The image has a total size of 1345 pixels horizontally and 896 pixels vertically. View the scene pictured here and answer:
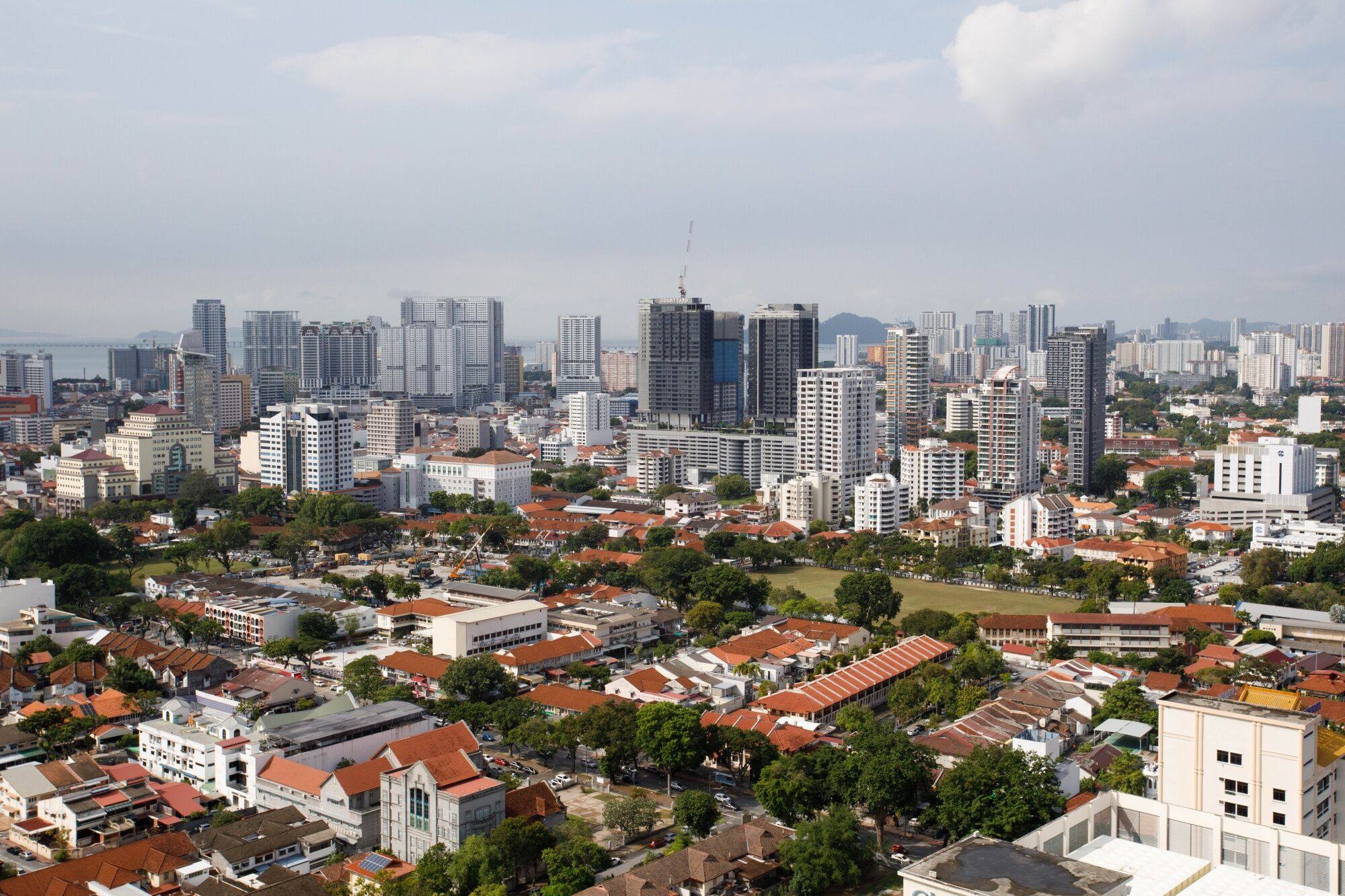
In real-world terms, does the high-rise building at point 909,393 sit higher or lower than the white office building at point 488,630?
higher

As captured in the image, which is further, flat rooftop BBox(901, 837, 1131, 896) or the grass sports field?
the grass sports field

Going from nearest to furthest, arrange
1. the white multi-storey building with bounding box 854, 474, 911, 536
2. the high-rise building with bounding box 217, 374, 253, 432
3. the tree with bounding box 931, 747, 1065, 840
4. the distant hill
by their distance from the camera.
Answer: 1. the tree with bounding box 931, 747, 1065, 840
2. the white multi-storey building with bounding box 854, 474, 911, 536
3. the high-rise building with bounding box 217, 374, 253, 432
4. the distant hill

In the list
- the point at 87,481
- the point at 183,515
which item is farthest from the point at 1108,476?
the point at 87,481

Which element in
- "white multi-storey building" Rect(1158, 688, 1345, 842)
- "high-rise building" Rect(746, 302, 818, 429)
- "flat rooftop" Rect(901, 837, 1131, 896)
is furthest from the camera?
"high-rise building" Rect(746, 302, 818, 429)

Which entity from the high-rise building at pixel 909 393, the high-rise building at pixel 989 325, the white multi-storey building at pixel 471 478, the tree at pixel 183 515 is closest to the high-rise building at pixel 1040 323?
the high-rise building at pixel 989 325

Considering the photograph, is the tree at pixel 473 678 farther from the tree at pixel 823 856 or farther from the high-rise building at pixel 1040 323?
the high-rise building at pixel 1040 323

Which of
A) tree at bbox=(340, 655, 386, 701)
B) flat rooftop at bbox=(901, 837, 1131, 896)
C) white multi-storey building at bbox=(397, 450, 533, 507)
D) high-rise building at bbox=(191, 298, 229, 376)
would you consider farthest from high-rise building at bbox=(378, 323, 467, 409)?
flat rooftop at bbox=(901, 837, 1131, 896)

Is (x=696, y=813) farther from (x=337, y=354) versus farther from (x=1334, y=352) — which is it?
(x=1334, y=352)

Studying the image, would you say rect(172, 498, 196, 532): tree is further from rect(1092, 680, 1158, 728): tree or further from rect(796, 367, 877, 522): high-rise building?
rect(1092, 680, 1158, 728): tree
